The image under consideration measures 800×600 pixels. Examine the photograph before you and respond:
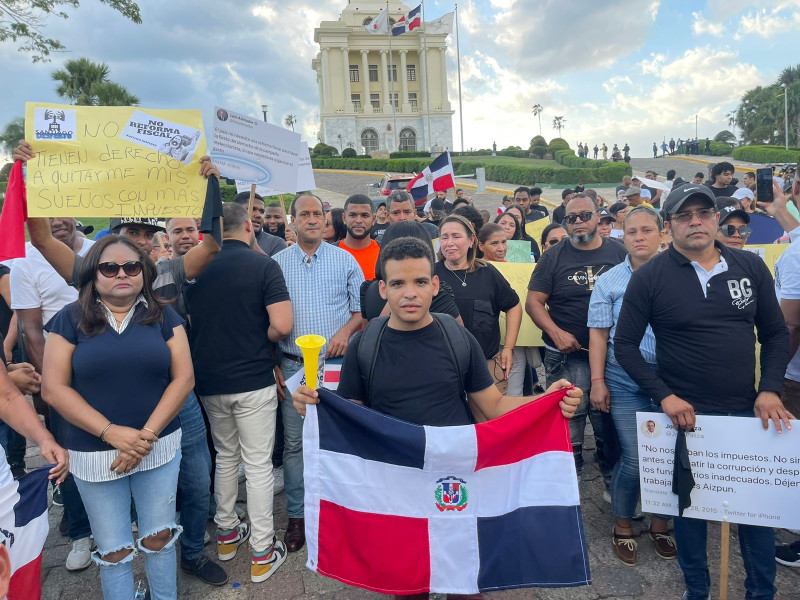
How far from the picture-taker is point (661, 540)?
342cm

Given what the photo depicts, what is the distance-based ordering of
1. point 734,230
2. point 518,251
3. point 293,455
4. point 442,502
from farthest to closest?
point 518,251 → point 734,230 → point 293,455 → point 442,502

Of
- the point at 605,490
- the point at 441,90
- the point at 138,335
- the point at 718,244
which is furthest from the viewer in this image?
the point at 441,90

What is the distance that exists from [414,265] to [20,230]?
2086mm

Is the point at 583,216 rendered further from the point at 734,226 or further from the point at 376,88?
the point at 376,88

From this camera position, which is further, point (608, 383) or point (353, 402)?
point (608, 383)

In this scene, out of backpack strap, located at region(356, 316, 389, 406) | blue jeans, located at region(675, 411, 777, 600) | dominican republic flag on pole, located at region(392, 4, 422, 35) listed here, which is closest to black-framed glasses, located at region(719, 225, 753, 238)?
blue jeans, located at region(675, 411, 777, 600)

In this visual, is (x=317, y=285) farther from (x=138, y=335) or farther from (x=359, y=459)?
(x=359, y=459)

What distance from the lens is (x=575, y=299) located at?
4.12 m

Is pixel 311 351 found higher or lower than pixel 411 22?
lower

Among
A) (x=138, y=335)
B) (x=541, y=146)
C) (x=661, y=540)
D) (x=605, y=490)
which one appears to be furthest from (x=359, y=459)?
(x=541, y=146)

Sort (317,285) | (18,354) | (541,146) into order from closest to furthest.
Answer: (317,285)
(18,354)
(541,146)

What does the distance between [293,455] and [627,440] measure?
2.16 m

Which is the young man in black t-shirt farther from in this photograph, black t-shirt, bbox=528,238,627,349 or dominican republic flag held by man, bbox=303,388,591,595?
black t-shirt, bbox=528,238,627,349

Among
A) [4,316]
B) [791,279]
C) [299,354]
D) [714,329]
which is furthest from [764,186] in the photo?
[4,316]
